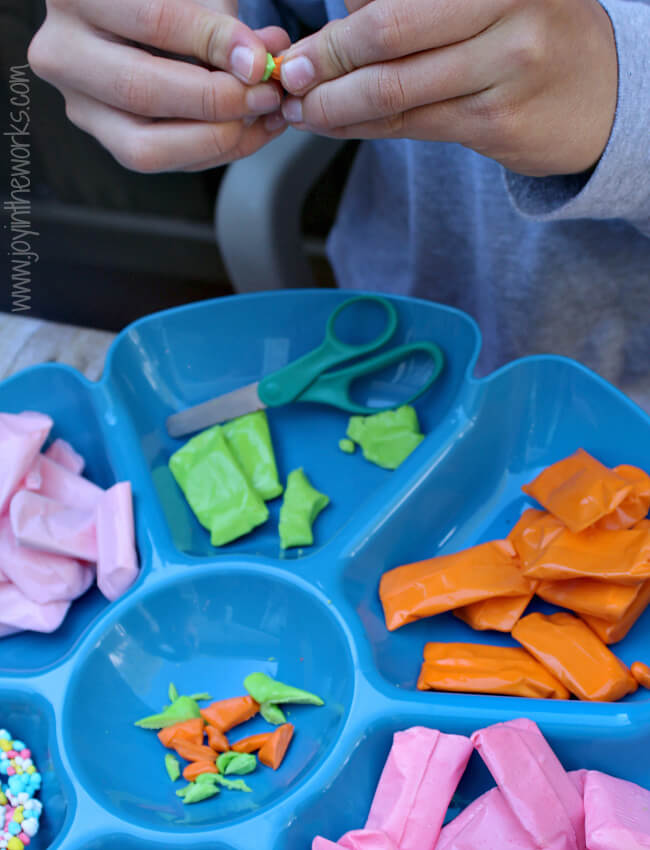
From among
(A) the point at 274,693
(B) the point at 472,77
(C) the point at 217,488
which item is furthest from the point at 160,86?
(A) the point at 274,693

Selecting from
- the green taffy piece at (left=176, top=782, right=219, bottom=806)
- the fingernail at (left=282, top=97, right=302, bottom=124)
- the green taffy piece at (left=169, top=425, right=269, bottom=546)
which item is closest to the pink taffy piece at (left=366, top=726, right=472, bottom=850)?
the green taffy piece at (left=176, top=782, right=219, bottom=806)

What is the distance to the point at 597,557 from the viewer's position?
546mm

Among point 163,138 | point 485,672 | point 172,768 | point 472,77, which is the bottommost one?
point 172,768

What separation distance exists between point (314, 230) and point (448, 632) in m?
1.27

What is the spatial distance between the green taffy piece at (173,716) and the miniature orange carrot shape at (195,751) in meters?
0.02

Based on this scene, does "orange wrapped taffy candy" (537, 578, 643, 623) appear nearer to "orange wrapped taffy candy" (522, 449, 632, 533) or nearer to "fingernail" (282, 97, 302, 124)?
"orange wrapped taffy candy" (522, 449, 632, 533)

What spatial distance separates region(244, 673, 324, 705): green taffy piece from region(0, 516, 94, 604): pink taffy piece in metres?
0.17

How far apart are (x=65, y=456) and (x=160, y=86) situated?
13.6 inches

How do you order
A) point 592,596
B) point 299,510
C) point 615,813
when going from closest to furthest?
point 615,813
point 592,596
point 299,510

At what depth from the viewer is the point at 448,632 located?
23.5 inches

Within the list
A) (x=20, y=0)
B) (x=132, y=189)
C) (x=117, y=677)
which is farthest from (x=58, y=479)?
(x=132, y=189)

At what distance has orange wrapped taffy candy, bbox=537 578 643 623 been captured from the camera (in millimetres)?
530

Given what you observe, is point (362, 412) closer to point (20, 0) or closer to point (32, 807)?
point (32, 807)

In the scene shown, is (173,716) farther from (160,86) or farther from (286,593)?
(160,86)
